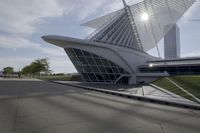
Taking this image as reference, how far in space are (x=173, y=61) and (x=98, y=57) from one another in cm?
1901

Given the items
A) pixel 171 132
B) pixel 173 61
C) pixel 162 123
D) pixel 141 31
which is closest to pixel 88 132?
pixel 171 132

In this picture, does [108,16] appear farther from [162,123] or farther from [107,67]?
[162,123]

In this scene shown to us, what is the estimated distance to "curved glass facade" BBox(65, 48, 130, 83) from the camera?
137 ft

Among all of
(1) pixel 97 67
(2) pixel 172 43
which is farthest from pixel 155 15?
(2) pixel 172 43

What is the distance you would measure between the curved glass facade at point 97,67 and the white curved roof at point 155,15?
38.0 ft

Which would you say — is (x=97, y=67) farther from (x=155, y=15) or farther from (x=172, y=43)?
(x=172, y=43)

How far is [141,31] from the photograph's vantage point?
52219mm

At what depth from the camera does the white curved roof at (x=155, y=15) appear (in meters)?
42.6

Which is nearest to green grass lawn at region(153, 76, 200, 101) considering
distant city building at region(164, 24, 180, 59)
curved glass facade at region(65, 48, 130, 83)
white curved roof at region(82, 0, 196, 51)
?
curved glass facade at region(65, 48, 130, 83)

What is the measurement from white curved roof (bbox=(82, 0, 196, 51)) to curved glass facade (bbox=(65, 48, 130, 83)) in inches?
455

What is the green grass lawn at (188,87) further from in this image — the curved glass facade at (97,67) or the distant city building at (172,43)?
the distant city building at (172,43)

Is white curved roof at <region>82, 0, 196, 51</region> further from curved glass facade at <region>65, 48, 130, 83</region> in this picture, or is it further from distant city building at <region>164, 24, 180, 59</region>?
distant city building at <region>164, 24, 180, 59</region>

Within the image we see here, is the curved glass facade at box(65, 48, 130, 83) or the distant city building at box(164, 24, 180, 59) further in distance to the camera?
the distant city building at box(164, 24, 180, 59)

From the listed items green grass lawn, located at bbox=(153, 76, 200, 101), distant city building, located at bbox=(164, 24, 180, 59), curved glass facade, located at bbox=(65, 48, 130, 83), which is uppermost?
distant city building, located at bbox=(164, 24, 180, 59)
